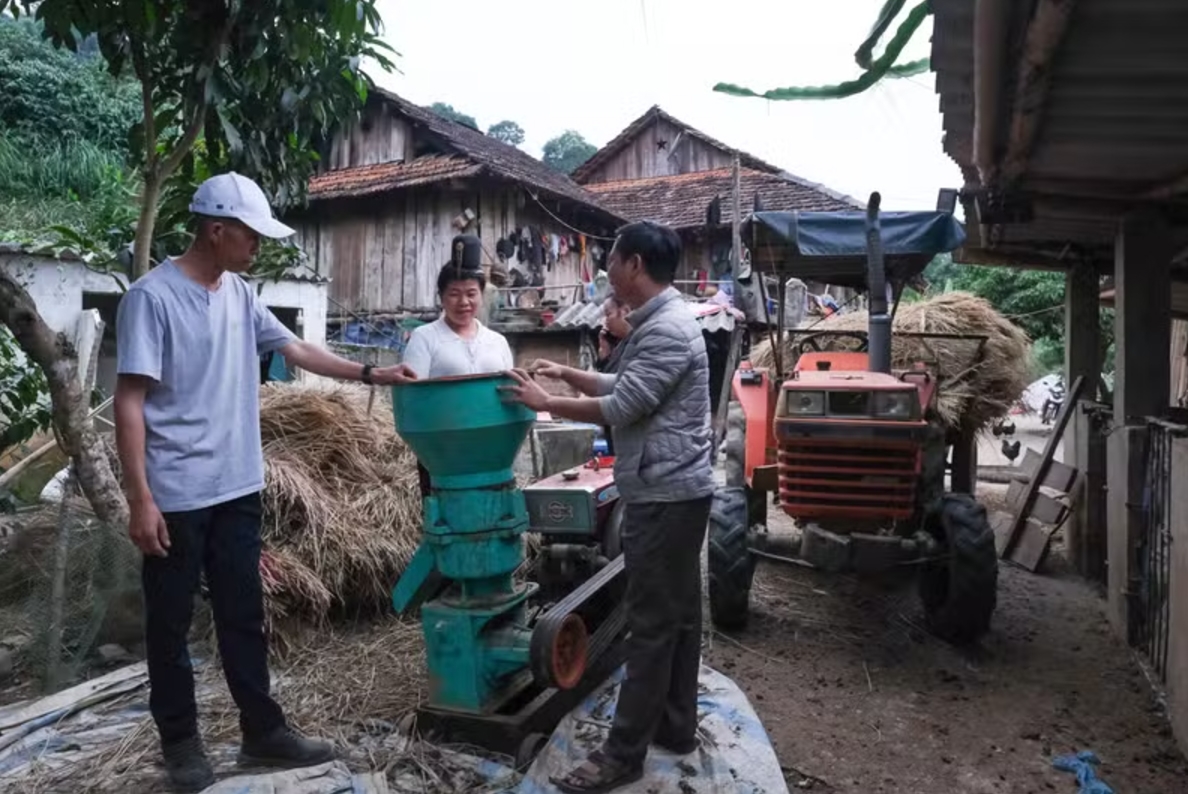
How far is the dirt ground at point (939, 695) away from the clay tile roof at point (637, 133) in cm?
1951

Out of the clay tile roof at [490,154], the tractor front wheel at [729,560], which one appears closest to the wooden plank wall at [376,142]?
the clay tile roof at [490,154]

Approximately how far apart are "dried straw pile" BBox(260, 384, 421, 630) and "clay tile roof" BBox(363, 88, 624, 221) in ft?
31.7

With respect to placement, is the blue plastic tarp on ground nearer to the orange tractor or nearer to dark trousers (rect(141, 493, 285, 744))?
dark trousers (rect(141, 493, 285, 744))

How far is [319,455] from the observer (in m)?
4.98

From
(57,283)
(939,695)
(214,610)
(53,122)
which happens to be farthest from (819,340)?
(53,122)

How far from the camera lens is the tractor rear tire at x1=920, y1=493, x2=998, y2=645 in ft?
14.4

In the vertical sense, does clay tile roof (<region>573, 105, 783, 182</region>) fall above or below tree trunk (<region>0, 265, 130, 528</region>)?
above

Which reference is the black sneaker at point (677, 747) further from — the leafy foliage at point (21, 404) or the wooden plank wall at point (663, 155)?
the wooden plank wall at point (663, 155)

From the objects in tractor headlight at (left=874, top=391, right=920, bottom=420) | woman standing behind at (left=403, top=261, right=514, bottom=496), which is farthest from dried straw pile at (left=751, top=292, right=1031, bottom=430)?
woman standing behind at (left=403, top=261, right=514, bottom=496)

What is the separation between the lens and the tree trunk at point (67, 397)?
11.0 ft

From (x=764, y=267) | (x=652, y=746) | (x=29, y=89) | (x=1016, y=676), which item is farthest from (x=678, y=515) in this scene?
(x=29, y=89)

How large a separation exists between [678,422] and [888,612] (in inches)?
123

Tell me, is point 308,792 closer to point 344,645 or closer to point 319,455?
point 344,645

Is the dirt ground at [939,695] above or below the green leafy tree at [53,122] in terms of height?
below
